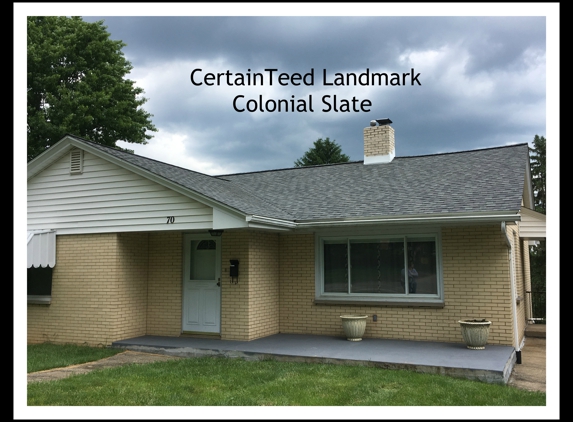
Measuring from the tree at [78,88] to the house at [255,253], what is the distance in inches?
501

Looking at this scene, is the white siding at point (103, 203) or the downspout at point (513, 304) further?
the white siding at point (103, 203)

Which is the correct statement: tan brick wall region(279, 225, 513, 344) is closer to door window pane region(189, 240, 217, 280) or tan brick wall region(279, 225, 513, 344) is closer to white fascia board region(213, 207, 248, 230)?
door window pane region(189, 240, 217, 280)

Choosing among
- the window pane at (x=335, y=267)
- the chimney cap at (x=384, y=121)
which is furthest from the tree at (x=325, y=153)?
the window pane at (x=335, y=267)

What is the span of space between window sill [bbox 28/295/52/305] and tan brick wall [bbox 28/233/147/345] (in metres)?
0.09

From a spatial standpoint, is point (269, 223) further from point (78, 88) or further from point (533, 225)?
point (78, 88)

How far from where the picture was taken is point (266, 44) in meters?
9.14

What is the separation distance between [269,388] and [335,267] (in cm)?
458

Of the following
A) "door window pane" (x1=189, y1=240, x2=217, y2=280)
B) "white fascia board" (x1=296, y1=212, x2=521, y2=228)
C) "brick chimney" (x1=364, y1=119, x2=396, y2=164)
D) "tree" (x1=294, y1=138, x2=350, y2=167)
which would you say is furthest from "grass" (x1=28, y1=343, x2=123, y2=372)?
"tree" (x1=294, y1=138, x2=350, y2=167)

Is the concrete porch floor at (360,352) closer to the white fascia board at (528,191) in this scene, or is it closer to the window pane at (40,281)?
the window pane at (40,281)

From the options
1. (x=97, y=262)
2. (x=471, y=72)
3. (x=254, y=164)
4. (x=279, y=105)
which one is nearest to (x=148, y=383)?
(x=97, y=262)

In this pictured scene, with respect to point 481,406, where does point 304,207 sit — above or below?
above

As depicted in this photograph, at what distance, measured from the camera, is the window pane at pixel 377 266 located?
10.5 m

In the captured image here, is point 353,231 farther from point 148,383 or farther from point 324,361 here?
point 148,383

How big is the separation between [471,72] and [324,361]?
8347mm
